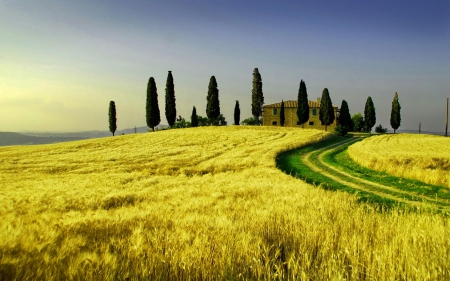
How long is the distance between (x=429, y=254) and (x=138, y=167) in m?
24.6

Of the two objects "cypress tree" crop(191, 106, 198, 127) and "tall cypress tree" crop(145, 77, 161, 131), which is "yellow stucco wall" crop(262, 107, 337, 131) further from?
"tall cypress tree" crop(145, 77, 161, 131)

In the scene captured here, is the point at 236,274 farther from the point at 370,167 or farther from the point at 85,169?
the point at 85,169

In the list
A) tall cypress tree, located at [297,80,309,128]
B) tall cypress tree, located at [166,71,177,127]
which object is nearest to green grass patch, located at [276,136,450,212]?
tall cypress tree, located at [297,80,309,128]

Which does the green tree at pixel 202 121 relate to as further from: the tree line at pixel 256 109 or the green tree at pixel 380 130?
the green tree at pixel 380 130

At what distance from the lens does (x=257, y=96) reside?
8144 centimetres

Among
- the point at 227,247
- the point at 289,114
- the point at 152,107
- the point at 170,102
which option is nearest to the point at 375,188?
the point at 227,247

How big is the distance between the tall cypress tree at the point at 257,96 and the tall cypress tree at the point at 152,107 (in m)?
30.1

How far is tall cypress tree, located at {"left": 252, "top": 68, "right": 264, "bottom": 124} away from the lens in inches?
3206

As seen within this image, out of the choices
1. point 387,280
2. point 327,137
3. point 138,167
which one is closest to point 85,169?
point 138,167

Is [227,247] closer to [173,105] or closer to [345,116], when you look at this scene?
[173,105]

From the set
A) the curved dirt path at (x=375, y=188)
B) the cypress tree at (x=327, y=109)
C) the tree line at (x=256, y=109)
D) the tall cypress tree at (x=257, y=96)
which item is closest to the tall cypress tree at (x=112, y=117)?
the tree line at (x=256, y=109)

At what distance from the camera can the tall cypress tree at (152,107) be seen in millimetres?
69500

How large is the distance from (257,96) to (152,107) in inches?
1286

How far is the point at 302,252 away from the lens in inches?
185
